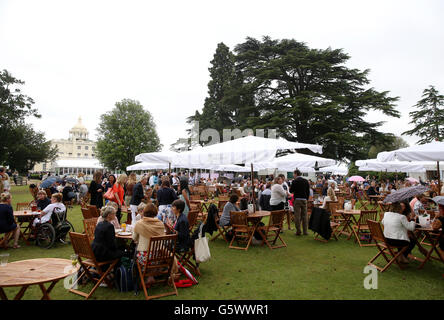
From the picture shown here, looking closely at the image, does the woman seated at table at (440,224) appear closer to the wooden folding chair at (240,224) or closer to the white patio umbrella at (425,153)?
the white patio umbrella at (425,153)

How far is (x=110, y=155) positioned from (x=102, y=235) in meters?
38.9

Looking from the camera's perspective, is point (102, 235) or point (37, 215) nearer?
point (102, 235)

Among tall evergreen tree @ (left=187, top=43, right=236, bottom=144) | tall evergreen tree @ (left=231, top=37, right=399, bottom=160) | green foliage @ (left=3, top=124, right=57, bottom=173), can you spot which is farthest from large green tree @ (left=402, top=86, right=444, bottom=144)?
green foliage @ (left=3, top=124, right=57, bottom=173)

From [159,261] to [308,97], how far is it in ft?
87.7

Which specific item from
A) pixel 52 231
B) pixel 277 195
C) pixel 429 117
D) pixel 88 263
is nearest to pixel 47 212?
pixel 52 231

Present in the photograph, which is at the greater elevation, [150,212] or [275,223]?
[150,212]

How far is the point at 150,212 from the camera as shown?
4.65 m

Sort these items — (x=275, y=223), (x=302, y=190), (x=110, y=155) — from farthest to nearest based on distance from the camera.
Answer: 1. (x=110, y=155)
2. (x=302, y=190)
3. (x=275, y=223)

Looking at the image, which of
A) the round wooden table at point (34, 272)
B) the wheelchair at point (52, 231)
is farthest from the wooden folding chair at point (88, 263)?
the wheelchair at point (52, 231)

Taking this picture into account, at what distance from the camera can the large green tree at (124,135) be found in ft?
136
